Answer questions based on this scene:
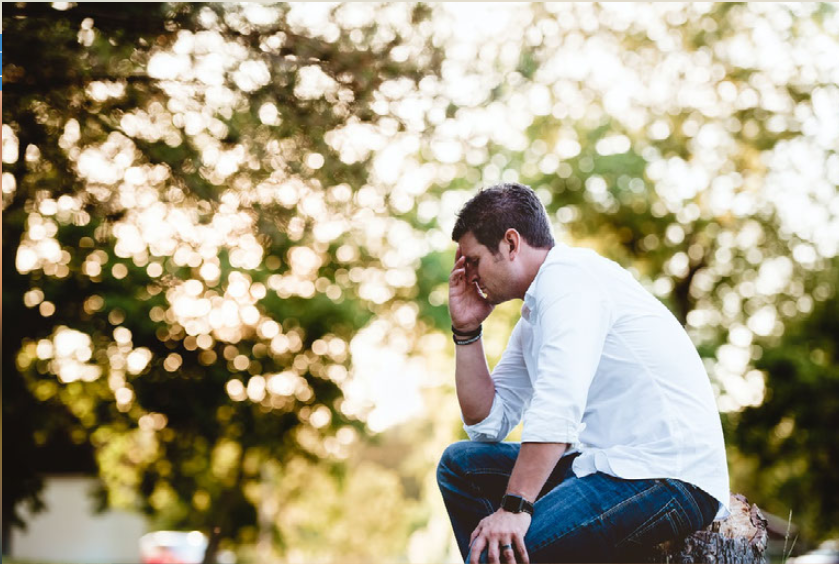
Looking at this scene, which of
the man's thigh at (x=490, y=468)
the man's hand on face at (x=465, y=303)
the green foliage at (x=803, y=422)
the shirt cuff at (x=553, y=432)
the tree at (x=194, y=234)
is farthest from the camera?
the green foliage at (x=803, y=422)

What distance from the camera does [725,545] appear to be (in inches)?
84.3

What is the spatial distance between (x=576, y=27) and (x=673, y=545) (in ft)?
33.1

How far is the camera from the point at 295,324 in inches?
422

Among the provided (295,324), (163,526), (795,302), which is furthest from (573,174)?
(163,526)

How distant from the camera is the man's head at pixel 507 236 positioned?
221cm

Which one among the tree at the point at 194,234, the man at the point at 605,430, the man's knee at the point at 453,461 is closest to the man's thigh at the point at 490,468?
the man's knee at the point at 453,461

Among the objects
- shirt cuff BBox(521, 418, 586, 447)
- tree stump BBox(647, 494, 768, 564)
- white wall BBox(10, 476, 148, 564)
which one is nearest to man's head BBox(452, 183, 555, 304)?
shirt cuff BBox(521, 418, 586, 447)

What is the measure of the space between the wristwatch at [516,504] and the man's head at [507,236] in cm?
58

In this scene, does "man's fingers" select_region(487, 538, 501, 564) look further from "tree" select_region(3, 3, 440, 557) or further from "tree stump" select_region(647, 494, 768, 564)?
"tree" select_region(3, 3, 440, 557)

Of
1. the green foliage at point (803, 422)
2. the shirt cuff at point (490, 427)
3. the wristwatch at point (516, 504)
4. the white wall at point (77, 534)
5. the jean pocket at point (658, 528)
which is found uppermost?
the shirt cuff at point (490, 427)

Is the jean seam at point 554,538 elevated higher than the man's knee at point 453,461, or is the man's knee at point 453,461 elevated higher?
the man's knee at point 453,461

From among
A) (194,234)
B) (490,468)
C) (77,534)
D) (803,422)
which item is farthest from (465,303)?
(77,534)

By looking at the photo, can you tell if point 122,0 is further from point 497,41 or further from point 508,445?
A: point 508,445

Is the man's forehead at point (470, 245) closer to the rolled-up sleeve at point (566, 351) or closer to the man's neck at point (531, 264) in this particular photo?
the man's neck at point (531, 264)
